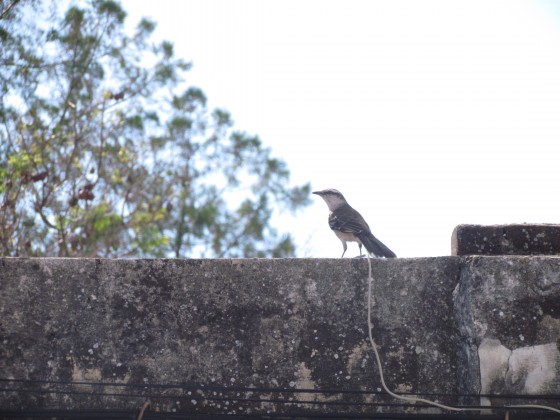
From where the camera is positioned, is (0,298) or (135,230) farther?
(135,230)

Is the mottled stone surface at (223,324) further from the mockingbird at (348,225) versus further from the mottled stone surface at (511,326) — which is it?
the mockingbird at (348,225)

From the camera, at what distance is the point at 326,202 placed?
721 cm

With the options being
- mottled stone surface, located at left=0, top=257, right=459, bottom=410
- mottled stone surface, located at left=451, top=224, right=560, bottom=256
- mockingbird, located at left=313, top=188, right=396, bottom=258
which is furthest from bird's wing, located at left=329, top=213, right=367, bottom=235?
mottled stone surface, located at left=0, top=257, right=459, bottom=410

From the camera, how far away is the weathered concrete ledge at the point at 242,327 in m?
3.62

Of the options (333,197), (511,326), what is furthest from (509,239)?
(333,197)

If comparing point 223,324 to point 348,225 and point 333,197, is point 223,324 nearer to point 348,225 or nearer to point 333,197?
point 348,225

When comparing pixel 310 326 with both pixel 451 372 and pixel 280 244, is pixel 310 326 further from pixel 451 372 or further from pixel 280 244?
pixel 280 244

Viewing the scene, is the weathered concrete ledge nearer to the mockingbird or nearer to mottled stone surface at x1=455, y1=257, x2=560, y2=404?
mottled stone surface at x1=455, y1=257, x2=560, y2=404

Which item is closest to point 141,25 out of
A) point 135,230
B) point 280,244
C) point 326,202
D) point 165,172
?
point 165,172

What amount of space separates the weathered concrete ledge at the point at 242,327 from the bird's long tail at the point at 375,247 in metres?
1.28

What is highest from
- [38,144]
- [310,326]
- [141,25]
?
[141,25]

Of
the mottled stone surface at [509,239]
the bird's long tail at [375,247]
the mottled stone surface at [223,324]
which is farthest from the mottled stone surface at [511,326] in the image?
the bird's long tail at [375,247]

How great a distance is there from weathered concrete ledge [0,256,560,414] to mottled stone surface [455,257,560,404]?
0.01m

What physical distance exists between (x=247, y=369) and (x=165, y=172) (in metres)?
9.73
